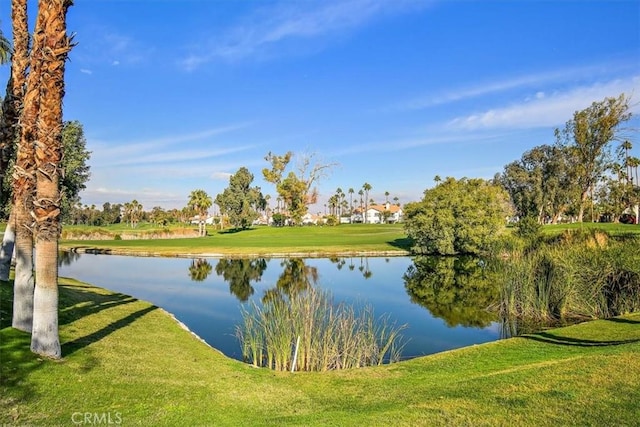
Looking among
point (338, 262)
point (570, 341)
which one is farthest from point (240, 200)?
point (570, 341)

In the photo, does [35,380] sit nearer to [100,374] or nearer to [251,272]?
[100,374]

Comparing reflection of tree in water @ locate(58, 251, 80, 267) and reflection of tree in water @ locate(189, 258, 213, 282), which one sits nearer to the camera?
reflection of tree in water @ locate(189, 258, 213, 282)

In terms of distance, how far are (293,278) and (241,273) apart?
13.7ft

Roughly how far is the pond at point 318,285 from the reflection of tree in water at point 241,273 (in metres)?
0.05

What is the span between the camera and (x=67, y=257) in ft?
109

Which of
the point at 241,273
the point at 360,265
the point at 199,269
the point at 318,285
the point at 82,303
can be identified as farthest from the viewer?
the point at 360,265

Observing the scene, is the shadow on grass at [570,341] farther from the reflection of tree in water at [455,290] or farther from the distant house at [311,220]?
the distant house at [311,220]

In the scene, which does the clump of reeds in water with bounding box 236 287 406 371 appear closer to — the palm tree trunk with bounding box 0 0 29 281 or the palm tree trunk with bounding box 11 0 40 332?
the palm tree trunk with bounding box 11 0 40 332

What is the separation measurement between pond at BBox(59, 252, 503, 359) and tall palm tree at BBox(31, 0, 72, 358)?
442cm

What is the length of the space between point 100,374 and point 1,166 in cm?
763

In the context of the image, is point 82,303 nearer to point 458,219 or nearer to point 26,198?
point 26,198

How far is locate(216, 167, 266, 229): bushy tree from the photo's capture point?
74625 mm

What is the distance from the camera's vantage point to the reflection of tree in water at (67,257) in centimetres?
3024

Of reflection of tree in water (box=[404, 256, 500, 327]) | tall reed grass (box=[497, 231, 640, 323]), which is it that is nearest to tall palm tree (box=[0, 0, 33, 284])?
reflection of tree in water (box=[404, 256, 500, 327])
